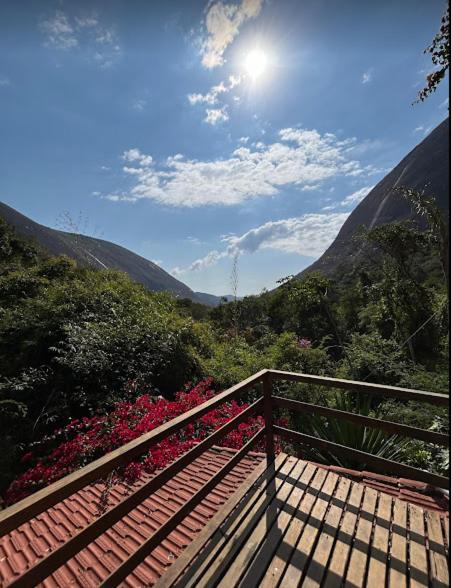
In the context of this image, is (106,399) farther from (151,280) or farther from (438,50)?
(151,280)

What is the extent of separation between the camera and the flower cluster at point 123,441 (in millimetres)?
3611

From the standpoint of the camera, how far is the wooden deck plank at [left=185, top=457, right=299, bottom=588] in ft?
5.31

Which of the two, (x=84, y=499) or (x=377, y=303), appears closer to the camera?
(x=84, y=499)

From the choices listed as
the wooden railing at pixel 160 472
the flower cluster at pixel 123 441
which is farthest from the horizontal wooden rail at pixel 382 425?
the flower cluster at pixel 123 441

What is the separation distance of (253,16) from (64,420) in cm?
568

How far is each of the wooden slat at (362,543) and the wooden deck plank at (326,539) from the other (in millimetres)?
117

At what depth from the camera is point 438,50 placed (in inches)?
128

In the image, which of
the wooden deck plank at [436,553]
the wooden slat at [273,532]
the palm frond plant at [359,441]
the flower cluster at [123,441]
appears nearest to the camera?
the wooden deck plank at [436,553]

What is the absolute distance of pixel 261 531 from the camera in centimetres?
189

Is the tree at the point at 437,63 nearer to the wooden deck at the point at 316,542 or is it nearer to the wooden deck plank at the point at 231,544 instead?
the wooden deck at the point at 316,542

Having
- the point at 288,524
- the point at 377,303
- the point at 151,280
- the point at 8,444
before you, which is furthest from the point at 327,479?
the point at 151,280

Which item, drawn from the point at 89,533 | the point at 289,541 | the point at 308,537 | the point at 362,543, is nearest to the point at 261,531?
the point at 289,541

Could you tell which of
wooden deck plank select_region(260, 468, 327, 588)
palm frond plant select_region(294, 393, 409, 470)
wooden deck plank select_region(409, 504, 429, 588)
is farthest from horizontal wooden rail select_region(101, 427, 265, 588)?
palm frond plant select_region(294, 393, 409, 470)

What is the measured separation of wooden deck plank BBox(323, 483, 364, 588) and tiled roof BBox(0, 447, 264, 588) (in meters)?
0.99
